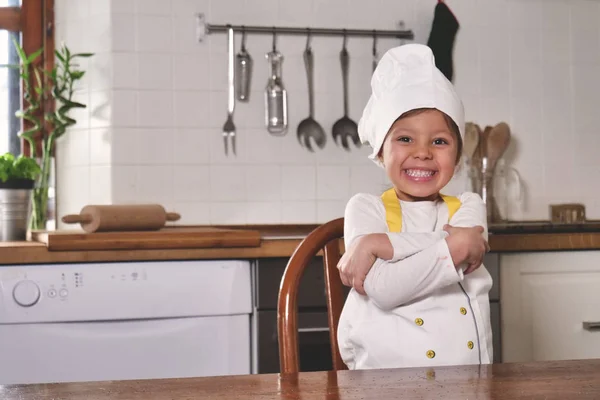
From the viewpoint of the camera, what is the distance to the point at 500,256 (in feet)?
6.89

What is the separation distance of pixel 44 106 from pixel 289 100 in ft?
2.51

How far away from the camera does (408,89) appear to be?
1230mm

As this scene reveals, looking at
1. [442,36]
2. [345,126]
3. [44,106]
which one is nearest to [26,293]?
[44,106]

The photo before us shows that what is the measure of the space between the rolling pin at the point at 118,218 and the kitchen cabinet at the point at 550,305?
2.90ft

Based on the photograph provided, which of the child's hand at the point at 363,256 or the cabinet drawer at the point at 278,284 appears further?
the cabinet drawer at the point at 278,284

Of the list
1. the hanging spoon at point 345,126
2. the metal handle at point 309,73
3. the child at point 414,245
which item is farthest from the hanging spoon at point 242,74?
the child at point 414,245

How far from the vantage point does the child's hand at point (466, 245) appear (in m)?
1.14

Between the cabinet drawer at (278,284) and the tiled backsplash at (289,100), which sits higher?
the tiled backsplash at (289,100)

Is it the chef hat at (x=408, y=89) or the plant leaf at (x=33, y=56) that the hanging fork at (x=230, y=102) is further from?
the chef hat at (x=408, y=89)

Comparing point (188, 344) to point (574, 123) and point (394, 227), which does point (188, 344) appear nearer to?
point (394, 227)

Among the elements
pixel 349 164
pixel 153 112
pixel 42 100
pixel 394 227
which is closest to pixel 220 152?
pixel 153 112

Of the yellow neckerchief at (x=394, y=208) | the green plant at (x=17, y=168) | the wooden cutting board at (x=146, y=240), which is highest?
the green plant at (x=17, y=168)

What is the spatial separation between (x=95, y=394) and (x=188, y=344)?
49.1 inches

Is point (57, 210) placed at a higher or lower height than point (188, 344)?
higher
